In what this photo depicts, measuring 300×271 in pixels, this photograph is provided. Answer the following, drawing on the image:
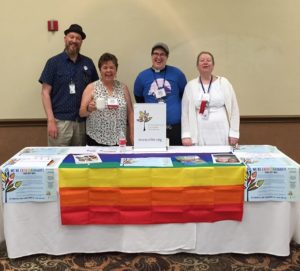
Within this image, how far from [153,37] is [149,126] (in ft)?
4.29

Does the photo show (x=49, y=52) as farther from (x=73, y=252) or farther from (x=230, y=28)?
(x=73, y=252)

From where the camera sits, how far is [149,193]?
88.9 inches

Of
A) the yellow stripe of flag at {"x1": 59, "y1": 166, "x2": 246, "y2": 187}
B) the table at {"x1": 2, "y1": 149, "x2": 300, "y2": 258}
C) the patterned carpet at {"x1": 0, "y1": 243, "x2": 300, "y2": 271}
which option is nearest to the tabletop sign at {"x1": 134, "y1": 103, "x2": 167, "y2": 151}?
the yellow stripe of flag at {"x1": 59, "y1": 166, "x2": 246, "y2": 187}

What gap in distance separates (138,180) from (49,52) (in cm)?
188

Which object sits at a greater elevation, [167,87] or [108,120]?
[167,87]

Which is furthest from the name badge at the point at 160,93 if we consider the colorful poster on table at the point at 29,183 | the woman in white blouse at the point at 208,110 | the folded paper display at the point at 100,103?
the colorful poster on table at the point at 29,183

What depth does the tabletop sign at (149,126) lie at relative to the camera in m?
2.55

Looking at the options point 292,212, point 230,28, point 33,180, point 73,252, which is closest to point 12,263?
point 73,252

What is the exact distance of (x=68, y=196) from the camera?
87.7 inches

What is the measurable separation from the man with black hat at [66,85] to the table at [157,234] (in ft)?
3.10

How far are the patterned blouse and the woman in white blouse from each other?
1.62ft

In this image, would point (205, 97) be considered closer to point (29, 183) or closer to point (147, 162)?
point (147, 162)

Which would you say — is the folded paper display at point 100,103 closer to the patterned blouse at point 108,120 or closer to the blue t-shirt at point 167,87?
the patterned blouse at point 108,120

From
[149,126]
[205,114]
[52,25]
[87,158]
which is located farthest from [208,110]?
[52,25]
